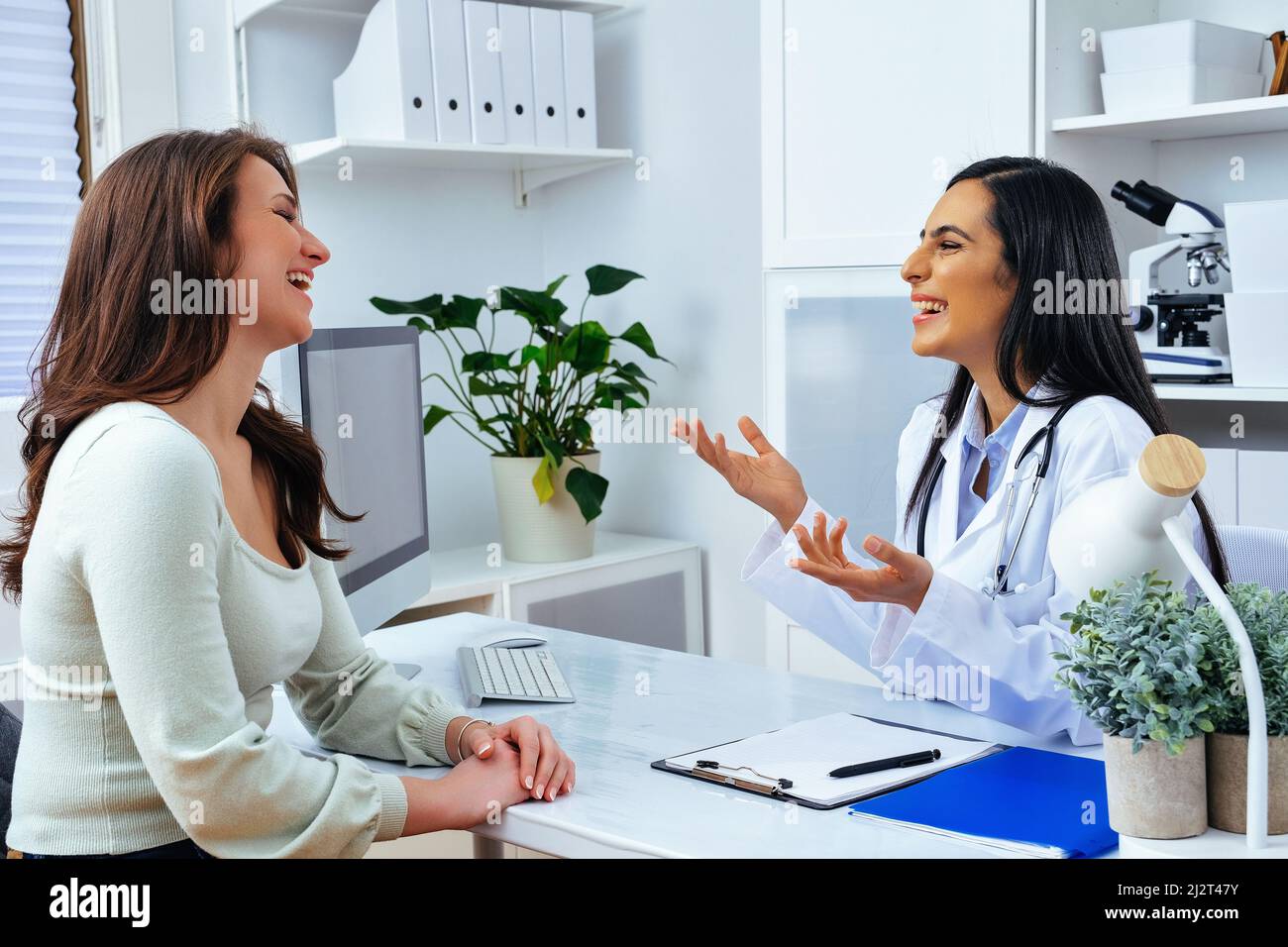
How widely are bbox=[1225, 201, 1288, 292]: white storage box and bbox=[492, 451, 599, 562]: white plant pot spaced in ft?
5.22

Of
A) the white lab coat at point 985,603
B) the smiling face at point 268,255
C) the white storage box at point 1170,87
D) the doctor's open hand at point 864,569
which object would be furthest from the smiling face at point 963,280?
the smiling face at point 268,255

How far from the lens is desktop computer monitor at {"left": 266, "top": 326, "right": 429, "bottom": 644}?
68.0 inches

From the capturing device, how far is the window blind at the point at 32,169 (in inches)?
110

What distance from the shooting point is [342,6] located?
319 centimetres

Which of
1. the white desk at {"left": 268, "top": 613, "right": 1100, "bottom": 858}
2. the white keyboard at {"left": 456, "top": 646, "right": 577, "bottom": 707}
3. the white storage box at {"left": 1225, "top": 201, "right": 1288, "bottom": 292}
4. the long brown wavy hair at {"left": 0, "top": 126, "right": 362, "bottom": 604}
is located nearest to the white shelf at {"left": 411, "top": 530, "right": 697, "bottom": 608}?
the white desk at {"left": 268, "top": 613, "right": 1100, "bottom": 858}

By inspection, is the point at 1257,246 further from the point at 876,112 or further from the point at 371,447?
the point at 371,447

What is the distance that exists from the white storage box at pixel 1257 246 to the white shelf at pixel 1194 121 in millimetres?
166

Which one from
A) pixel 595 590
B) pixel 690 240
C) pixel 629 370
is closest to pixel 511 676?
pixel 595 590

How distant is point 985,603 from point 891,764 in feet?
0.80

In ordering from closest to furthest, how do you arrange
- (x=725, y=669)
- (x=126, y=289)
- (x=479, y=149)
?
(x=126, y=289) → (x=725, y=669) → (x=479, y=149)

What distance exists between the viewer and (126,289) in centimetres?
129

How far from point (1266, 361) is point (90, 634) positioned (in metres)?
1.92
